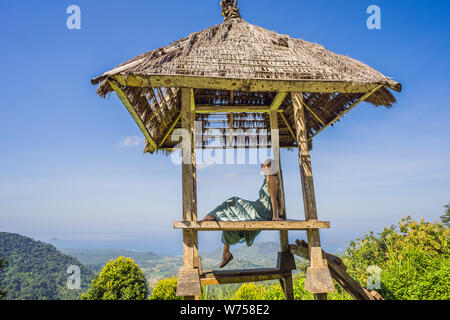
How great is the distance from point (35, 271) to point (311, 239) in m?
37.2

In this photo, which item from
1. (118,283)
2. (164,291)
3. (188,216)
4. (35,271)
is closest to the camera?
(188,216)

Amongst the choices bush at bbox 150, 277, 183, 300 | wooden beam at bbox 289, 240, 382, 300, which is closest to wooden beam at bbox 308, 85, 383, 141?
wooden beam at bbox 289, 240, 382, 300

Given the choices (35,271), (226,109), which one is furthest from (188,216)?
(35,271)

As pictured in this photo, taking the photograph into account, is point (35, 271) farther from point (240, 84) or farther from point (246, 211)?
point (240, 84)

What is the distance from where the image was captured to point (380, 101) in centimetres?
353

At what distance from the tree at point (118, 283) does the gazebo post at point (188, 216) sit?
31.0 feet

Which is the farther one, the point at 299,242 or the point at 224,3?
the point at 224,3

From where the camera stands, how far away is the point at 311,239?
314 cm

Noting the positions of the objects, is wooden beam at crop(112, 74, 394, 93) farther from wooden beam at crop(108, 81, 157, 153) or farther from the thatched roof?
wooden beam at crop(108, 81, 157, 153)

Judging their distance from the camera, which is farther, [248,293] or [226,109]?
[248,293]
